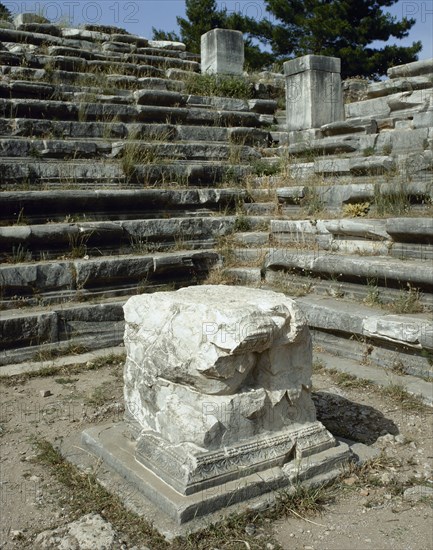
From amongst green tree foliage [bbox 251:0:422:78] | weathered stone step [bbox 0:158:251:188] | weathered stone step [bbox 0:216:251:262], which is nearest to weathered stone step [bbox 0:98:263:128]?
weathered stone step [bbox 0:158:251:188]

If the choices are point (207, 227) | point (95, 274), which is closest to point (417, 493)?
point (95, 274)

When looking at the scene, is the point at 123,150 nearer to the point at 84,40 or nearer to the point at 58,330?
the point at 58,330

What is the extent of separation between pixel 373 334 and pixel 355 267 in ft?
2.85

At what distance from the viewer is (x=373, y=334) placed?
16.0ft

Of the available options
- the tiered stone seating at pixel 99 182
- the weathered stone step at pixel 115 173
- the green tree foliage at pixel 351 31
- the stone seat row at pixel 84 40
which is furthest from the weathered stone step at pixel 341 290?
the green tree foliage at pixel 351 31

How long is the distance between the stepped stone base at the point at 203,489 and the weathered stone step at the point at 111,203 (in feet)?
10.9

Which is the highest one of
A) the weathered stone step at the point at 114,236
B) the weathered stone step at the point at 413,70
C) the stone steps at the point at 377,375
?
the weathered stone step at the point at 413,70

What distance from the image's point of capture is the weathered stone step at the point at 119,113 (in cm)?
763

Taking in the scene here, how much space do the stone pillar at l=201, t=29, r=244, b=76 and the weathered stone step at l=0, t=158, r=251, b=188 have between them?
335cm

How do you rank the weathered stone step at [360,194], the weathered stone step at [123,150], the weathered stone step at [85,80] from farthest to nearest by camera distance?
the weathered stone step at [85,80], the weathered stone step at [123,150], the weathered stone step at [360,194]

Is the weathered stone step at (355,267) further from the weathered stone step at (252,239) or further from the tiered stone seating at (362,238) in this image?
the weathered stone step at (252,239)

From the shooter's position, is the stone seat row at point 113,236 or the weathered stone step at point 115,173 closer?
the stone seat row at point 113,236

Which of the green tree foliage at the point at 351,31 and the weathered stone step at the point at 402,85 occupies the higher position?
the green tree foliage at the point at 351,31

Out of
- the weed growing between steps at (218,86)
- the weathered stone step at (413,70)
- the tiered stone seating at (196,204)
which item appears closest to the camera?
the tiered stone seating at (196,204)
